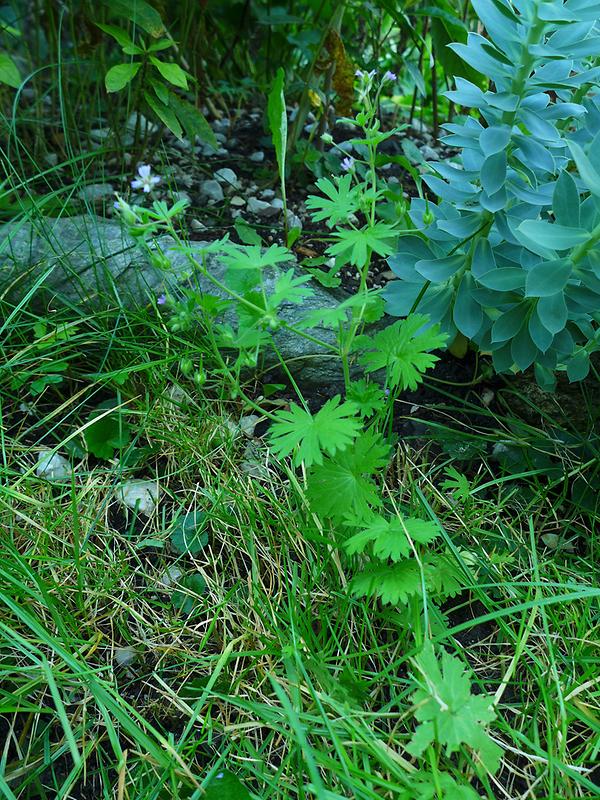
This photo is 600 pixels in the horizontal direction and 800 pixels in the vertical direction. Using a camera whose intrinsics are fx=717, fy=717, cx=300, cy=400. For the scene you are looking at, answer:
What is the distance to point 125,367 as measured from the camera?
1534 millimetres

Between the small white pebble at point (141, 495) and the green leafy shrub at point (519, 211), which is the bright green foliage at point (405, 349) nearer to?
the green leafy shrub at point (519, 211)

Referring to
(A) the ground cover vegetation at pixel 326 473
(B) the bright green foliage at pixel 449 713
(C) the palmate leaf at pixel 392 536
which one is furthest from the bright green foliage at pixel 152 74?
(B) the bright green foliage at pixel 449 713

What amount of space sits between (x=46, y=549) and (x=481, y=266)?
943mm

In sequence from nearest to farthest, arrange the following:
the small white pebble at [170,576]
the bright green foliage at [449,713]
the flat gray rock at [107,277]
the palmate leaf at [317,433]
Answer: the bright green foliage at [449,713] → the palmate leaf at [317,433] → the small white pebble at [170,576] → the flat gray rock at [107,277]

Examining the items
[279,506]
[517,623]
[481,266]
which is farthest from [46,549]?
[481,266]

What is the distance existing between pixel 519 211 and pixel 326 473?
0.62 meters

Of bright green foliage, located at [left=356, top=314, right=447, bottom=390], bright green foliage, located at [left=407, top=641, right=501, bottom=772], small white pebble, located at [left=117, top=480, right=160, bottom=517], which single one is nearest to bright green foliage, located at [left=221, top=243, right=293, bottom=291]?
bright green foliage, located at [left=356, top=314, right=447, bottom=390]

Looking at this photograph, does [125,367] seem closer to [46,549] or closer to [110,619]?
[46,549]

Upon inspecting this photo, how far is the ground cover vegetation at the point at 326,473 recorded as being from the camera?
1.06 metres

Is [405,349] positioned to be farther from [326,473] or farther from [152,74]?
[152,74]

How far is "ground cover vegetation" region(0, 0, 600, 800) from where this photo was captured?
1.06 meters

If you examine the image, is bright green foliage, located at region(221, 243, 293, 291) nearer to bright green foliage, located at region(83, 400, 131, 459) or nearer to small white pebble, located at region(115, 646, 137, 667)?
bright green foliage, located at region(83, 400, 131, 459)

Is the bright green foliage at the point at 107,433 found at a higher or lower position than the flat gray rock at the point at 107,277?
lower

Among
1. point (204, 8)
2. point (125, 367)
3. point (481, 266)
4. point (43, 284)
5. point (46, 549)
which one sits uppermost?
point (204, 8)
